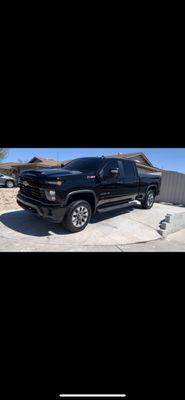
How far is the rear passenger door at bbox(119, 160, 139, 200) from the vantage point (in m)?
6.06

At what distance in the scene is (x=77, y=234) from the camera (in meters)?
4.70

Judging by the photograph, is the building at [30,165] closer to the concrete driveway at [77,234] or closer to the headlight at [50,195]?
the concrete driveway at [77,234]

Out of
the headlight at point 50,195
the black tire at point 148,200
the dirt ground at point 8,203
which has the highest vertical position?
the headlight at point 50,195

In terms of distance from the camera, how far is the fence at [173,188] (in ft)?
33.5

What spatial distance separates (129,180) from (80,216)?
224 centimetres

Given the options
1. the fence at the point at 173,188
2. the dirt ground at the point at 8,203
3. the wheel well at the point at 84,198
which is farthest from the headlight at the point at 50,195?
the fence at the point at 173,188

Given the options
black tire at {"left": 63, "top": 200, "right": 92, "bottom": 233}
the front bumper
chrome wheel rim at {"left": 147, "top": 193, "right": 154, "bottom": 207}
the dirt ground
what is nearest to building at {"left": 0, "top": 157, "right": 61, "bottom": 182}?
the dirt ground

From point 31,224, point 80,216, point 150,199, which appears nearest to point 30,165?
point 150,199

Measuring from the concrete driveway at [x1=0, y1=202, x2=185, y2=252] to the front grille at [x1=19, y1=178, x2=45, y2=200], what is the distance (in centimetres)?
76

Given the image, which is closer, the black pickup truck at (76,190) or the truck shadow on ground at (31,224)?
the black pickup truck at (76,190)

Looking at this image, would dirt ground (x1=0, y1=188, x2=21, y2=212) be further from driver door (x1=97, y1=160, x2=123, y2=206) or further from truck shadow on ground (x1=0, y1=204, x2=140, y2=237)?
driver door (x1=97, y1=160, x2=123, y2=206)
